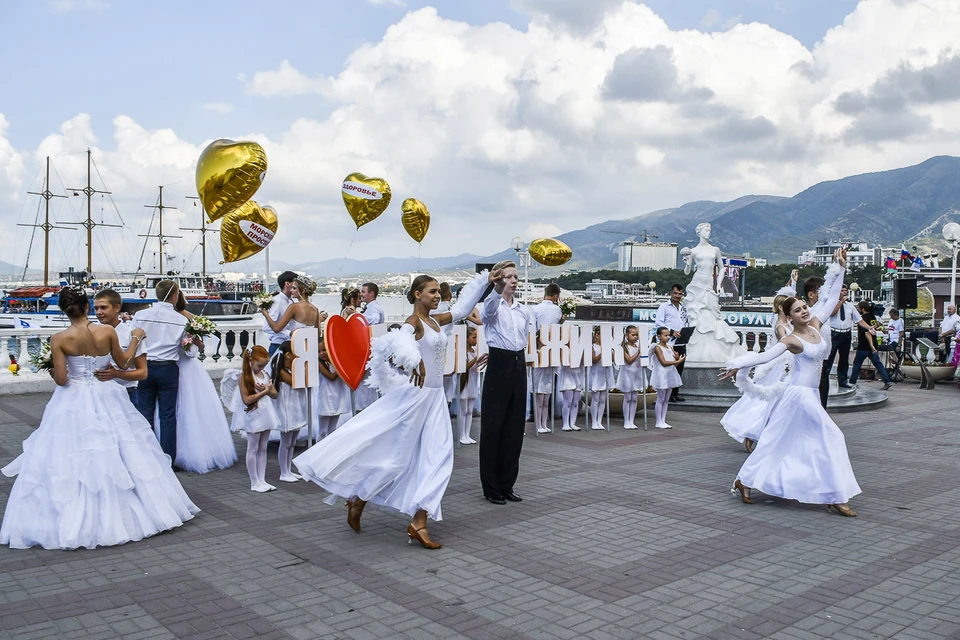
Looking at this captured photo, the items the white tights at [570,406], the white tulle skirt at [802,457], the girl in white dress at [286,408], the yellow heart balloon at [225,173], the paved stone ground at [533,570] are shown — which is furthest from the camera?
the white tights at [570,406]

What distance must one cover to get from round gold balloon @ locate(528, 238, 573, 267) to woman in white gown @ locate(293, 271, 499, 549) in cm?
939

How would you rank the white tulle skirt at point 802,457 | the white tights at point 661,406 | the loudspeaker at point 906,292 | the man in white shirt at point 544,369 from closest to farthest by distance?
the white tulle skirt at point 802,457
the man in white shirt at point 544,369
the white tights at point 661,406
the loudspeaker at point 906,292

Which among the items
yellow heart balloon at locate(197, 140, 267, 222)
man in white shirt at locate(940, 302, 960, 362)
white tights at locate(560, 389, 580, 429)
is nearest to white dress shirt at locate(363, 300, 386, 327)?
yellow heart balloon at locate(197, 140, 267, 222)

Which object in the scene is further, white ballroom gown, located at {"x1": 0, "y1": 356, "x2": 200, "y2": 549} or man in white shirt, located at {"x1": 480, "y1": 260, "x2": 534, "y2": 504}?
man in white shirt, located at {"x1": 480, "y1": 260, "x2": 534, "y2": 504}

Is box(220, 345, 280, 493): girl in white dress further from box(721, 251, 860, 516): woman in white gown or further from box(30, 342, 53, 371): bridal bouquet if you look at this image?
box(721, 251, 860, 516): woman in white gown

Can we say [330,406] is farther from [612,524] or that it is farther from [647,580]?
[647,580]

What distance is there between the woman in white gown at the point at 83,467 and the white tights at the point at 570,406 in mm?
6754

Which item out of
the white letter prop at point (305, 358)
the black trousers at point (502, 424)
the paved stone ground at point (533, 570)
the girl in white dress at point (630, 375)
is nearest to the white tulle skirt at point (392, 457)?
the paved stone ground at point (533, 570)

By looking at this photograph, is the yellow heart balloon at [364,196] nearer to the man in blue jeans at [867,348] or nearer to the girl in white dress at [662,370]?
the girl in white dress at [662,370]

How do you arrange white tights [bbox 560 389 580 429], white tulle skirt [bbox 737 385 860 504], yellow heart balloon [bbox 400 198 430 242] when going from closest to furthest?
white tulle skirt [bbox 737 385 860 504] < white tights [bbox 560 389 580 429] < yellow heart balloon [bbox 400 198 430 242]

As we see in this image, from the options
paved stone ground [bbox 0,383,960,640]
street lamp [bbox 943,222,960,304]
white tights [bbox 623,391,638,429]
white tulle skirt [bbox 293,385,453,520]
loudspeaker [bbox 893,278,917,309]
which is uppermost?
street lamp [bbox 943,222,960,304]

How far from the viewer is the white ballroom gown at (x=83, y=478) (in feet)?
19.7

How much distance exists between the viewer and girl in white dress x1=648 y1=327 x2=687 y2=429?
1217cm

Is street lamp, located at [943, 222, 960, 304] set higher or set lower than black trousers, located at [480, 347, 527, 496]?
higher
